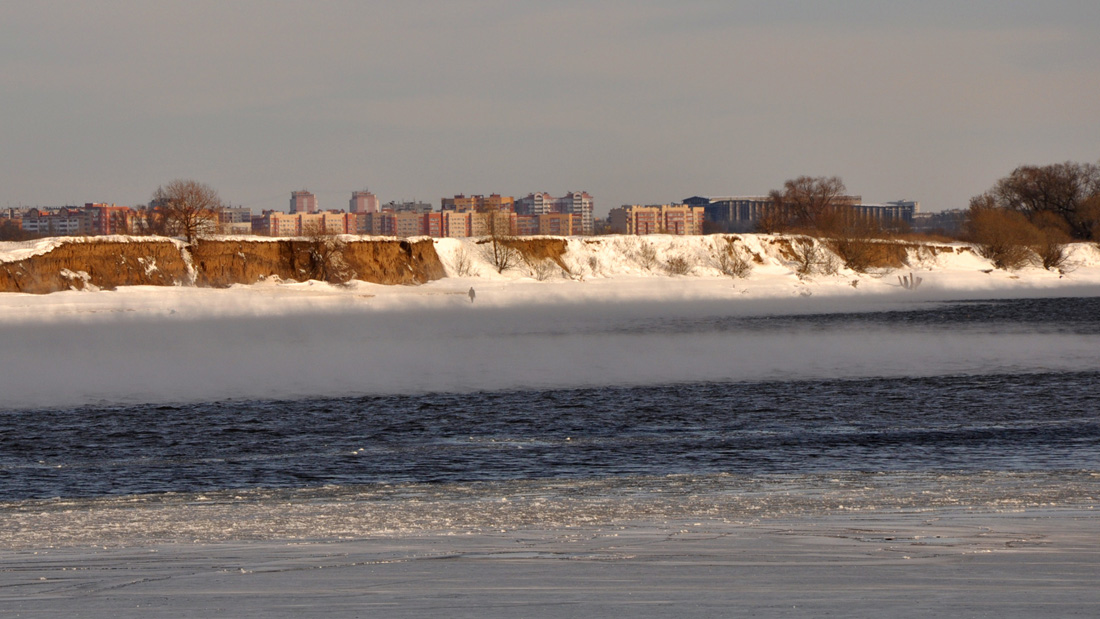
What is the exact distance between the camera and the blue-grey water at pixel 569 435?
11.0m

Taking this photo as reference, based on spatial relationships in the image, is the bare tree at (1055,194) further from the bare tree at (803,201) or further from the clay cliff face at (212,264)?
the clay cliff face at (212,264)

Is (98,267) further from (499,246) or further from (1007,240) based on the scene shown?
(1007,240)

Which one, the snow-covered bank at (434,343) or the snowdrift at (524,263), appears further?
the snowdrift at (524,263)

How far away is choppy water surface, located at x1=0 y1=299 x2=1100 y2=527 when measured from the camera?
35.4ft

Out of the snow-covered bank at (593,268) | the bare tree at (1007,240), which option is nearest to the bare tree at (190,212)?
the snow-covered bank at (593,268)

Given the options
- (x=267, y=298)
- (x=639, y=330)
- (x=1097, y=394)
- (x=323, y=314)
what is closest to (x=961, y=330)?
(x=639, y=330)

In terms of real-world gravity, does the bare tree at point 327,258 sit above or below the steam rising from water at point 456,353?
above

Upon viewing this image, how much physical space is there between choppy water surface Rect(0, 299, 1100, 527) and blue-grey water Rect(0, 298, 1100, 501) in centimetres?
3

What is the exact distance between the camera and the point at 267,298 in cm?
5119

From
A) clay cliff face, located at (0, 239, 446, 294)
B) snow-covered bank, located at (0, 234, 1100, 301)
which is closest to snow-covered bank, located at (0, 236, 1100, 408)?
snow-covered bank, located at (0, 234, 1100, 301)

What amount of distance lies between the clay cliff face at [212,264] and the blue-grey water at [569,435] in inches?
1747

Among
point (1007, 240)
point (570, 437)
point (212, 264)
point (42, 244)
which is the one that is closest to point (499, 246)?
point (212, 264)

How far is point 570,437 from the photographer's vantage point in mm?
13438

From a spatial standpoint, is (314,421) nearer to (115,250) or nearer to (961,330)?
(961,330)
